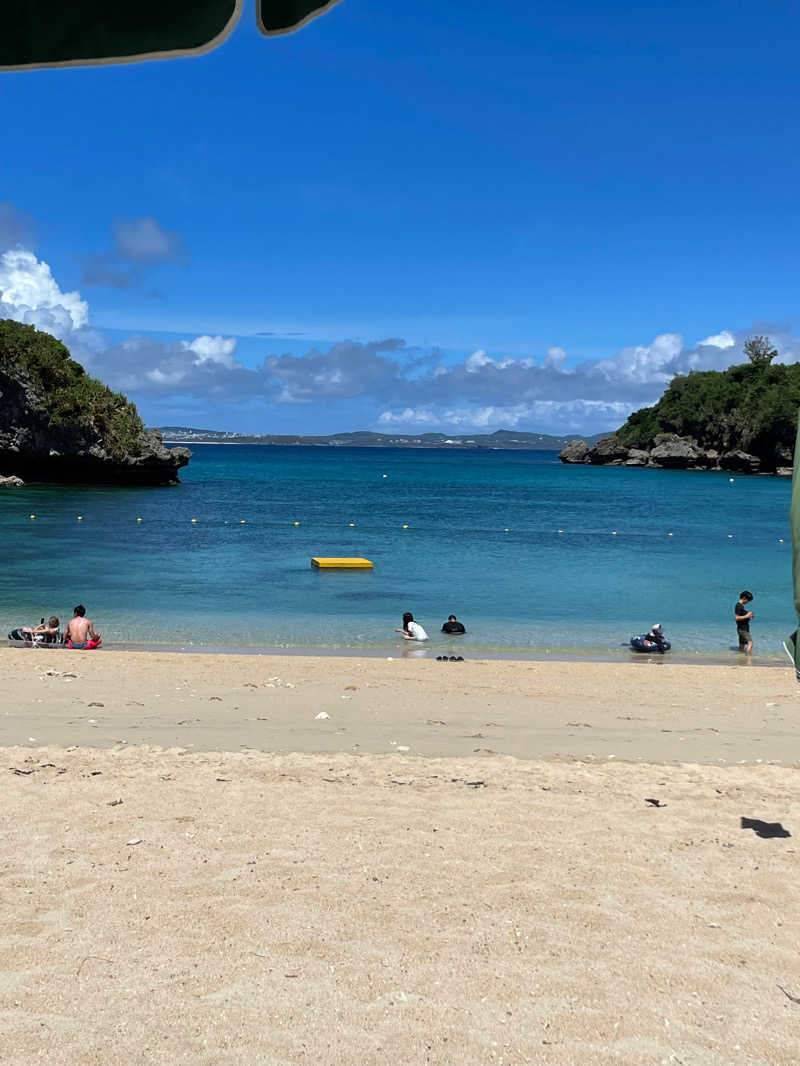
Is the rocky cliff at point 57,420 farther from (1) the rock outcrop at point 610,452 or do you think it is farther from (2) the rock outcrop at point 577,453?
(2) the rock outcrop at point 577,453

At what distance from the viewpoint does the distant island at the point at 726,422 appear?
10812 centimetres

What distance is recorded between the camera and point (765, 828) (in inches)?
275

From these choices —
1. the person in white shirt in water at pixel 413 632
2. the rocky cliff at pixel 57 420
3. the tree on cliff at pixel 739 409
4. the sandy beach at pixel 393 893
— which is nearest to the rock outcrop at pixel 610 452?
the tree on cliff at pixel 739 409

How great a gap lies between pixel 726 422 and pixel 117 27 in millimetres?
125270

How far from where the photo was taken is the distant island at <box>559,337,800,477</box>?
108125 mm

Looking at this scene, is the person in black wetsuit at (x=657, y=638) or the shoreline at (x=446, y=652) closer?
the shoreline at (x=446, y=652)

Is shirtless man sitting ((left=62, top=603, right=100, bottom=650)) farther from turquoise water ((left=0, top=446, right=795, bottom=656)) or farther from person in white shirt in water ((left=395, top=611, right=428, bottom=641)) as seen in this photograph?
person in white shirt in water ((left=395, top=611, right=428, bottom=641))

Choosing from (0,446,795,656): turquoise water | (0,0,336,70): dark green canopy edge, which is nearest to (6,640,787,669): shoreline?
(0,446,795,656): turquoise water

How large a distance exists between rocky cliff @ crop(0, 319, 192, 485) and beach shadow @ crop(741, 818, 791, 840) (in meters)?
59.3

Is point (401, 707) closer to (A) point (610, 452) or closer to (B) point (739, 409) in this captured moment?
(B) point (739, 409)

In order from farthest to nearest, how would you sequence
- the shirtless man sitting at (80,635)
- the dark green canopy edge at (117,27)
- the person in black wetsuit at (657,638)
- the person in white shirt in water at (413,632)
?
the person in white shirt in water at (413,632), the person in black wetsuit at (657,638), the shirtless man sitting at (80,635), the dark green canopy edge at (117,27)

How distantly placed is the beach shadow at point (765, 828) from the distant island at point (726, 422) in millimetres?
100135

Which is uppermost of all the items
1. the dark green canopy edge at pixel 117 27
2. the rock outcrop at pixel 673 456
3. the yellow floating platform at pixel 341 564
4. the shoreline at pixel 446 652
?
the rock outcrop at pixel 673 456

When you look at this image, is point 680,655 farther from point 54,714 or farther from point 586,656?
point 54,714
